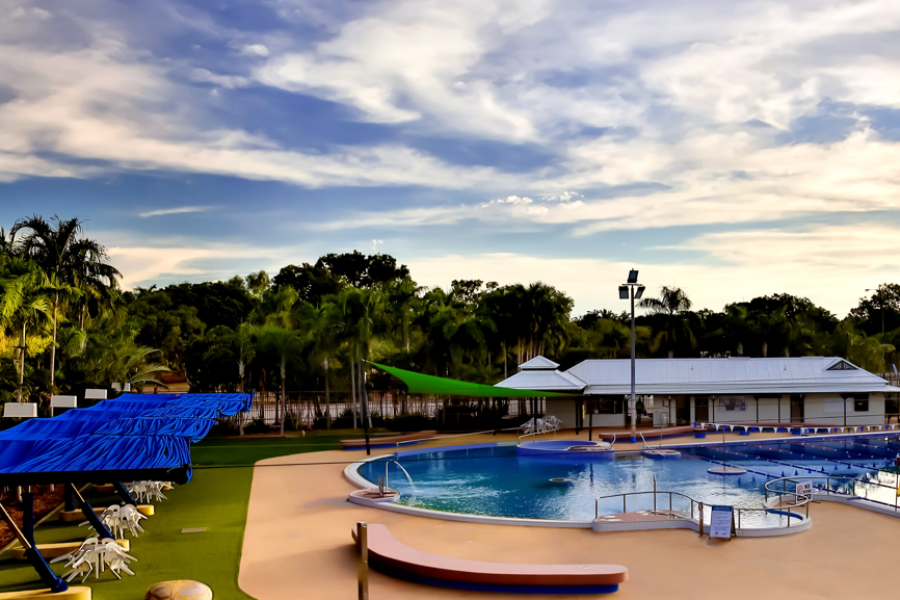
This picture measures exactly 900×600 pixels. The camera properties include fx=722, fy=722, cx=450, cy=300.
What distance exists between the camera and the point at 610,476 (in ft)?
74.9

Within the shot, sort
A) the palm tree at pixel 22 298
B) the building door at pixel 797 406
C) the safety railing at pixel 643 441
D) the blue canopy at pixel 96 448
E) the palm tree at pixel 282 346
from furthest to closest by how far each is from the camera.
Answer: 1. the building door at pixel 797 406
2. the palm tree at pixel 282 346
3. the safety railing at pixel 643 441
4. the palm tree at pixel 22 298
5. the blue canopy at pixel 96 448

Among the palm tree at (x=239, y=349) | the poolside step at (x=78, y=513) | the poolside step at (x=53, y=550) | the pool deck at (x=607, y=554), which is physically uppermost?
the palm tree at (x=239, y=349)

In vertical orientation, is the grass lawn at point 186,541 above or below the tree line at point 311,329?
below

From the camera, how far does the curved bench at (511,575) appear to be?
35.9ft

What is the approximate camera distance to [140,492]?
17.0 metres

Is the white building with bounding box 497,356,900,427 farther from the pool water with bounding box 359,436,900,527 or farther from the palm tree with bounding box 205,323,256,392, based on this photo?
the palm tree with bounding box 205,323,256,392

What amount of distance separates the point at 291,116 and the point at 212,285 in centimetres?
4692

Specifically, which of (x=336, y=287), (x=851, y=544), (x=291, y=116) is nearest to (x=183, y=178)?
(x=291, y=116)

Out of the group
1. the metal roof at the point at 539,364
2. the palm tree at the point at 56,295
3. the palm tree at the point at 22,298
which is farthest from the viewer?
the metal roof at the point at 539,364

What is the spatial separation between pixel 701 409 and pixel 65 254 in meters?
28.0

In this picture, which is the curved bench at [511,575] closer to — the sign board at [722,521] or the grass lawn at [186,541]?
the grass lawn at [186,541]

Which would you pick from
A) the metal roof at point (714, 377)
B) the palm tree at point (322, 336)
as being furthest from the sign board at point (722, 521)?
the palm tree at point (322, 336)

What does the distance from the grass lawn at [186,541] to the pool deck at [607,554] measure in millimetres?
360

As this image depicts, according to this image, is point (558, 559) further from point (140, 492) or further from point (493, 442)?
point (493, 442)
